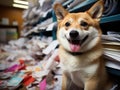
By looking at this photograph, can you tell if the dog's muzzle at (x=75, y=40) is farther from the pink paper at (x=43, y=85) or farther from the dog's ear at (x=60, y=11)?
the pink paper at (x=43, y=85)

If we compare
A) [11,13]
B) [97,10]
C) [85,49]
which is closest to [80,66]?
[85,49]

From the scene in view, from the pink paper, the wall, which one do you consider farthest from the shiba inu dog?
the wall

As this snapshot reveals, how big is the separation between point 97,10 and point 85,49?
0.21 m

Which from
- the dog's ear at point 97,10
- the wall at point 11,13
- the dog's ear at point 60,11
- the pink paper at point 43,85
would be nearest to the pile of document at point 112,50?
the dog's ear at point 97,10

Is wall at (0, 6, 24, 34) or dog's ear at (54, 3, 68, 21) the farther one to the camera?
wall at (0, 6, 24, 34)

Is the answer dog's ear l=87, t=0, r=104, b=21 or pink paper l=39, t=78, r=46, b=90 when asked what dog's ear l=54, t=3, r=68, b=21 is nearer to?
dog's ear l=87, t=0, r=104, b=21

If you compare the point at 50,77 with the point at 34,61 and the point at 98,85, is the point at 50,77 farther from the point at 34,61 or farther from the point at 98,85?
the point at 34,61

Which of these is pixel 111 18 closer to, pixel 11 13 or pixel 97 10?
pixel 97 10

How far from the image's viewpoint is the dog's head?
2.54 feet

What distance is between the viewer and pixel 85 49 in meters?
0.81

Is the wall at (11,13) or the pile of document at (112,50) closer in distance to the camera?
the pile of document at (112,50)

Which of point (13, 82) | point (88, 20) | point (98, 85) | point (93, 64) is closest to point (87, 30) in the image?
point (88, 20)

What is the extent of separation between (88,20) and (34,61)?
116 cm

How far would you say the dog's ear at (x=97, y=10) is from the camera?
0.80 meters
